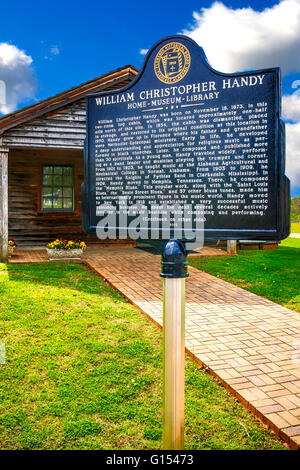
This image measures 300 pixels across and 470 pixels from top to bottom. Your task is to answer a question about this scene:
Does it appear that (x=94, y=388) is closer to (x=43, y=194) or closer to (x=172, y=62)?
(x=172, y=62)

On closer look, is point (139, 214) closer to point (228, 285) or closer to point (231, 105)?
point (231, 105)

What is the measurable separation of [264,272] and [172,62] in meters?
7.42

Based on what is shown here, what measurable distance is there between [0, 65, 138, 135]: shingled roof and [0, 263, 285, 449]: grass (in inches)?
221

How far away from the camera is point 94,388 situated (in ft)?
13.4

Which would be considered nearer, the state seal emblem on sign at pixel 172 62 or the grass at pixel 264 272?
the state seal emblem on sign at pixel 172 62

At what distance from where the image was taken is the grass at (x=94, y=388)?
3.36m

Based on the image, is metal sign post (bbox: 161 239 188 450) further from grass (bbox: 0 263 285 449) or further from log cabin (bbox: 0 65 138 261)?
log cabin (bbox: 0 65 138 261)

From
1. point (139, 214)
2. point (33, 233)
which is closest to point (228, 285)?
point (139, 214)

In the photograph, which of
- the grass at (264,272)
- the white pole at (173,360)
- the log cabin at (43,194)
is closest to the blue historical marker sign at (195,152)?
the white pole at (173,360)

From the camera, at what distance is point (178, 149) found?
11.0ft

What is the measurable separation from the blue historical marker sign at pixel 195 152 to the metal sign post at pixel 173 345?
56 centimetres
